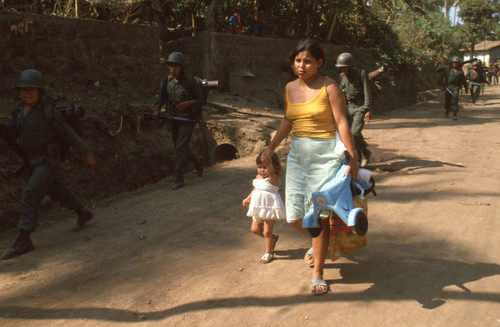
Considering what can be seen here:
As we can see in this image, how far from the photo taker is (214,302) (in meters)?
3.64

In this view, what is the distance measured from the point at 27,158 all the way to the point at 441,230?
4533 mm

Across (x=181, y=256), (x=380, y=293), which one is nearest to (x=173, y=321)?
(x=181, y=256)

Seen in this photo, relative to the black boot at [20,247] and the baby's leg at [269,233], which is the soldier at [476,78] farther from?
the black boot at [20,247]

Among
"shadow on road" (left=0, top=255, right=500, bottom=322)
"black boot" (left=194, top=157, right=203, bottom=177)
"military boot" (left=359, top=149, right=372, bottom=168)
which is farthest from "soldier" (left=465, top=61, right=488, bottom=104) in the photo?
"shadow on road" (left=0, top=255, right=500, bottom=322)

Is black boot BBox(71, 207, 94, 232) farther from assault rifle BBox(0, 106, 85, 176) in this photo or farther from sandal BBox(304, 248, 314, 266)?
sandal BBox(304, 248, 314, 266)

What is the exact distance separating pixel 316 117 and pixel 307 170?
0.40 m

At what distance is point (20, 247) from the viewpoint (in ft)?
16.4

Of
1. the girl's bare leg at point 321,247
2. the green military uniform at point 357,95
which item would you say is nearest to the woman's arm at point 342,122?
the girl's bare leg at point 321,247

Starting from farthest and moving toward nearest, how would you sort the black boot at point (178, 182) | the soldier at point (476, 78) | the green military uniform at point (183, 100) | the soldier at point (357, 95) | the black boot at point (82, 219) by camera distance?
the soldier at point (476, 78), the black boot at point (178, 182), the green military uniform at point (183, 100), the soldier at point (357, 95), the black boot at point (82, 219)

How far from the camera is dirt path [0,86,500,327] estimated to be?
3.41 metres

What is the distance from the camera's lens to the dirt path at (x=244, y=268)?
11.2 feet

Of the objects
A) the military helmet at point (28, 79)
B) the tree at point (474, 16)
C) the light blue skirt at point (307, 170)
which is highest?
the tree at point (474, 16)

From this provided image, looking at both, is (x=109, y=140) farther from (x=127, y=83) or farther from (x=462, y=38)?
(x=462, y=38)

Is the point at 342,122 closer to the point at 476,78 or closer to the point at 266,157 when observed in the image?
the point at 266,157
